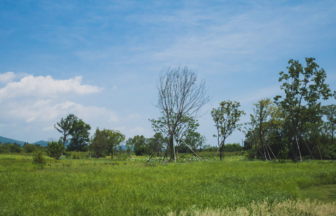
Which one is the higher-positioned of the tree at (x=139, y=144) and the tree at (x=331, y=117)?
the tree at (x=331, y=117)

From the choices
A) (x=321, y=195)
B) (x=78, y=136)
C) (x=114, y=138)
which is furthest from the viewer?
(x=78, y=136)

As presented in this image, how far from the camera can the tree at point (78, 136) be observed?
64625 millimetres

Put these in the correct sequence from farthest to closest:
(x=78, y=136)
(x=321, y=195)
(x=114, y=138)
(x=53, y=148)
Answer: (x=78, y=136) → (x=114, y=138) → (x=53, y=148) → (x=321, y=195)

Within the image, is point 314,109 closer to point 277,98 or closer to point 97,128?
point 277,98

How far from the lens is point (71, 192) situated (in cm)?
621

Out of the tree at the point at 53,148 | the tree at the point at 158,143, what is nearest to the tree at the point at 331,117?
the tree at the point at 158,143

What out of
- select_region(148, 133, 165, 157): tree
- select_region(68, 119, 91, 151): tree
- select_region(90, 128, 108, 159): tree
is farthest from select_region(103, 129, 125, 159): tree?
select_region(68, 119, 91, 151): tree

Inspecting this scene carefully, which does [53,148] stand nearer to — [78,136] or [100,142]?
[100,142]

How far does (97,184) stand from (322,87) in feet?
84.3

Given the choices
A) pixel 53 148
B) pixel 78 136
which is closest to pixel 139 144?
pixel 78 136

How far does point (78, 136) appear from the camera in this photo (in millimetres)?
65688

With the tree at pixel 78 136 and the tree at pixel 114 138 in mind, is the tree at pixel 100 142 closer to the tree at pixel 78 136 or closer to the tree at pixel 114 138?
the tree at pixel 114 138

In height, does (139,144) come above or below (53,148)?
below

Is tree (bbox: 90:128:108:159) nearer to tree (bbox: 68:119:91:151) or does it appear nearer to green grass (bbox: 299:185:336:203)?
tree (bbox: 68:119:91:151)
